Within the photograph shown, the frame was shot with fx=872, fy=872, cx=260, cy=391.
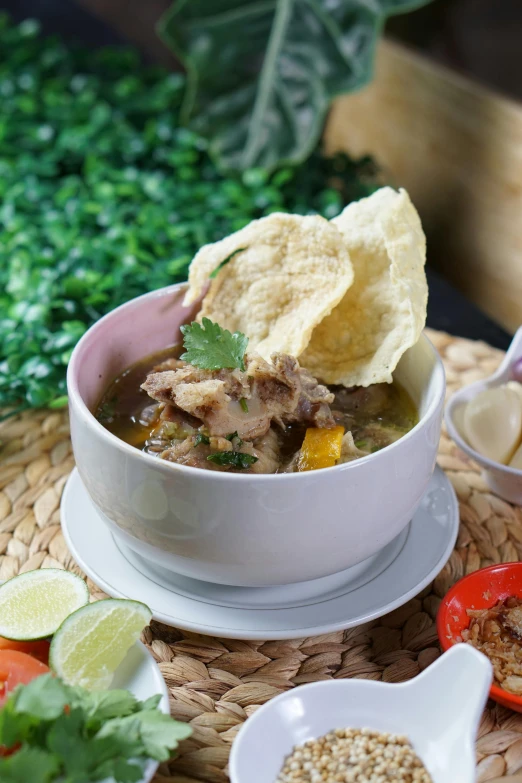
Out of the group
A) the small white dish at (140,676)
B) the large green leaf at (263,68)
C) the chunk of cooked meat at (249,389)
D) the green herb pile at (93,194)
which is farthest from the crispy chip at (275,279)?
the large green leaf at (263,68)

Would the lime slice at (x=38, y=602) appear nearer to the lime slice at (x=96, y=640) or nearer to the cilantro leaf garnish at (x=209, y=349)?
the lime slice at (x=96, y=640)

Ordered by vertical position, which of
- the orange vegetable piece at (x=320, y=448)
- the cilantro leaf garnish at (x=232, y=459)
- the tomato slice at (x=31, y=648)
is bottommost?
the tomato slice at (x=31, y=648)

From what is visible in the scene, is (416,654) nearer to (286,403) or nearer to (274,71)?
(286,403)

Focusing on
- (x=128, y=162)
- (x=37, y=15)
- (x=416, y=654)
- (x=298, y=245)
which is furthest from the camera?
(x=37, y=15)

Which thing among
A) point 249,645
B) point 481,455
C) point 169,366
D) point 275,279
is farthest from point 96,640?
point 481,455

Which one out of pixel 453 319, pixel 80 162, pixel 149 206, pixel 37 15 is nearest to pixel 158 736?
pixel 453 319

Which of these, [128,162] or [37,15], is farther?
[37,15]

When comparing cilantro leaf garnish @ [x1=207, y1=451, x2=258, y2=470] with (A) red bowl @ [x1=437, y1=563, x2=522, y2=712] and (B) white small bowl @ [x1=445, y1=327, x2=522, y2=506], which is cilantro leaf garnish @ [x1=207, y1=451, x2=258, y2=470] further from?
(B) white small bowl @ [x1=445, y1=327, x2=522, y2=506]
